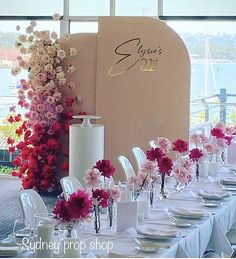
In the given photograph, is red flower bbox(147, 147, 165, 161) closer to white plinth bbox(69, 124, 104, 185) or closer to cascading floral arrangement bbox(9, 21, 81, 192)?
white plinth bbox(69, 124, 104, 185)

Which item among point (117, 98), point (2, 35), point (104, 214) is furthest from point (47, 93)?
point (104, 214)

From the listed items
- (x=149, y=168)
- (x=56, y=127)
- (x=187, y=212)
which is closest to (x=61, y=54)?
(x=56, y=127)

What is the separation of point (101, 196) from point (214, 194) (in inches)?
61.3

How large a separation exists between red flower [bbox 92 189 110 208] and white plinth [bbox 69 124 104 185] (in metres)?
3.99

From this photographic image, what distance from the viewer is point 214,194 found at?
4.85 metres

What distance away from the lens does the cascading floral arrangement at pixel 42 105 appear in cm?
843

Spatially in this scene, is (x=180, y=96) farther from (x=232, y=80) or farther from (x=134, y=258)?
(x=134, y=258)

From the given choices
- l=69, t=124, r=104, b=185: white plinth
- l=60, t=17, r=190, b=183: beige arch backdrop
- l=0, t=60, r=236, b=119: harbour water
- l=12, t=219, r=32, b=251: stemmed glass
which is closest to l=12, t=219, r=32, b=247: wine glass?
l=12, t=219, r=32, b=251: stemmed glass

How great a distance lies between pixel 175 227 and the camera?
12.4 ft

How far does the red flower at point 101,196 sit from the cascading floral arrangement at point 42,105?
4928 millimetres

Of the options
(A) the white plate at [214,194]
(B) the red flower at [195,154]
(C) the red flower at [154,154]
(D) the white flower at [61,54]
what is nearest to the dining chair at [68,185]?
(C) the red flower at [154,154]

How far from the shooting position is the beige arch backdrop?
8.18 metres

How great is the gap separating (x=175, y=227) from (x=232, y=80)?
6430 millimetres

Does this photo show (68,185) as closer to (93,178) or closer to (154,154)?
(154,154)
